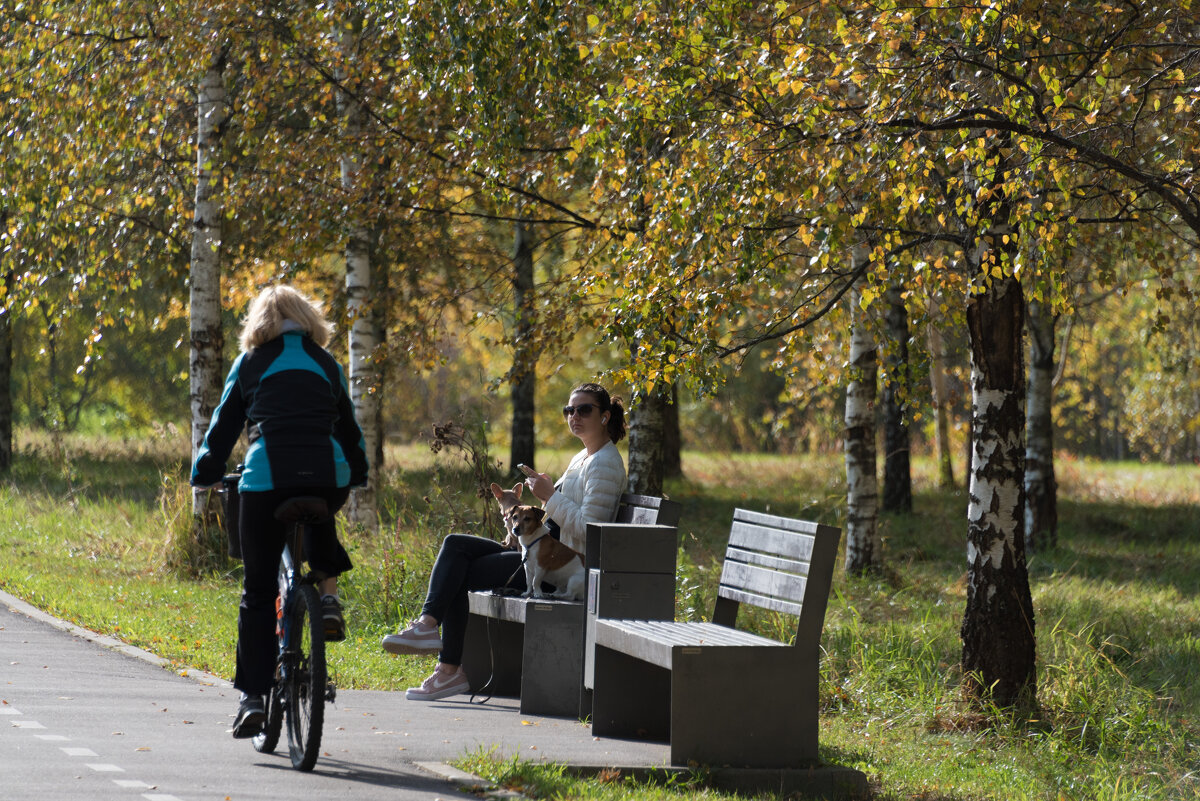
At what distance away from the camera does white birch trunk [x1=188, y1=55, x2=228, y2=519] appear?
472 inches

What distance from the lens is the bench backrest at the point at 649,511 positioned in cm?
652

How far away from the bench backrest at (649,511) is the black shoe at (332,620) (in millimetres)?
1875

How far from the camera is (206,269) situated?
1212cm

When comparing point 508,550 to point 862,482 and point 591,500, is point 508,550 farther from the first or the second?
point 862,482

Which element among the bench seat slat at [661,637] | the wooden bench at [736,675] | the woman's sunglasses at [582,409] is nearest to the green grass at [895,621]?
the wooden bench at [736,675]

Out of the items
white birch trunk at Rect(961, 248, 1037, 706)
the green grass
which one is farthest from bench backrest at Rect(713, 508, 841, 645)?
white birch trunk at Rect(961, 248, 1037, 706)

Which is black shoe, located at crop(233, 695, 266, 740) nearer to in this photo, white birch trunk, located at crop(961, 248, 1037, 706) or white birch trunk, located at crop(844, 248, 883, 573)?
white birch trunk, located at crop(961, 248, 1037, 706)

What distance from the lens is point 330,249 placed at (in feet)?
40.4

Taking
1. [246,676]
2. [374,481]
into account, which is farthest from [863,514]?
[246,676]

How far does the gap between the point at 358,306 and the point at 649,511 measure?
6139mm

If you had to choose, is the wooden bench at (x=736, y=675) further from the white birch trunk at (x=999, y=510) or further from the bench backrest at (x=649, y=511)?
the white birch trunk at (x=999, y=510)

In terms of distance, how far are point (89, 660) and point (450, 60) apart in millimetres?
4682

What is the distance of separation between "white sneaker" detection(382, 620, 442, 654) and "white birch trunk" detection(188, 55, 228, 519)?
5.91m

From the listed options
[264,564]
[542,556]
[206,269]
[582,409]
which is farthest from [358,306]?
[264,564]
